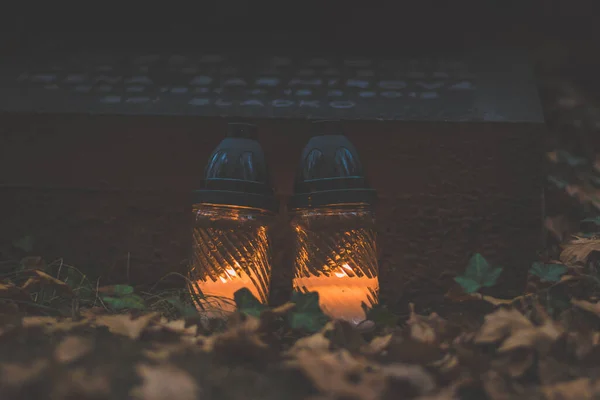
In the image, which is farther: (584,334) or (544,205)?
(544,205)

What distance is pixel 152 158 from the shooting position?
50.7 inches

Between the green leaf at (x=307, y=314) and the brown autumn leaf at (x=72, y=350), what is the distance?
30 centimetres

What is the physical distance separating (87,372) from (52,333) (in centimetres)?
25

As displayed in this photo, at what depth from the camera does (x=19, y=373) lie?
48cm

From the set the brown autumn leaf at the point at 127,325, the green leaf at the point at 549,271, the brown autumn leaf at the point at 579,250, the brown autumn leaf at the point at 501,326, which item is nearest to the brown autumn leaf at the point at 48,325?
the brown autumn leaf at the point at 127,325

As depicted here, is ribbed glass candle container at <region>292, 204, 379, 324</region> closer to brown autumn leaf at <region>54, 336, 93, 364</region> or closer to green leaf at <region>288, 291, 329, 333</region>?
green leaf at <region>288, 291, 329, 333</region>

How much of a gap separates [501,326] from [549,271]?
0.36 metres

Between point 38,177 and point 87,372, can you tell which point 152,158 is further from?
point 87,372

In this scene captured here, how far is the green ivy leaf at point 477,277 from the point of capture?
3.01ft

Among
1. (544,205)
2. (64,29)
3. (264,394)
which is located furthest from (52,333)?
(544,205)

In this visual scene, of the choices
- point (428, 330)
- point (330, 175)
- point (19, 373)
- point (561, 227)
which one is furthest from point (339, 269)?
point (19, 373)

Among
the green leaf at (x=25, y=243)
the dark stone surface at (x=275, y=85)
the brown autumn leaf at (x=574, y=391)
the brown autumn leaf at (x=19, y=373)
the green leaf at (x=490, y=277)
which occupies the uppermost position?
the dark stone surface at (x=275, y=85)

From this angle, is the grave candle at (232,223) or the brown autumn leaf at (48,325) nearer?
the brown autumn leaf at (48,325)

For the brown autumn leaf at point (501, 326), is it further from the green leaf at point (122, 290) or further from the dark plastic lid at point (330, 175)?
the green leaf at point (122, 290)
